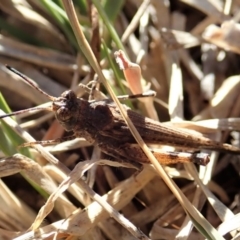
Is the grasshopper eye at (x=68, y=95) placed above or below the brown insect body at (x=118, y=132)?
above

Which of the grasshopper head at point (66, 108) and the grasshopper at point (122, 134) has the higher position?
the grasshopper head at point (66, 108)

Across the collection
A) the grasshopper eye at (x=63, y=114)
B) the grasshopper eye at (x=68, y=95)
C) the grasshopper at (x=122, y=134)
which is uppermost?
the grasshopper eye at (x=68, y=95)

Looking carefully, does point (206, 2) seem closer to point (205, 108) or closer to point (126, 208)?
point (205, 108)

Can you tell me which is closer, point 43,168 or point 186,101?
point 43,168

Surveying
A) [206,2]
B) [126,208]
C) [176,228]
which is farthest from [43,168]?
[206,2]

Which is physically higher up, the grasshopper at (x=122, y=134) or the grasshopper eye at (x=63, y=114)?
the grasshopper eye at (x=63, y=114)
